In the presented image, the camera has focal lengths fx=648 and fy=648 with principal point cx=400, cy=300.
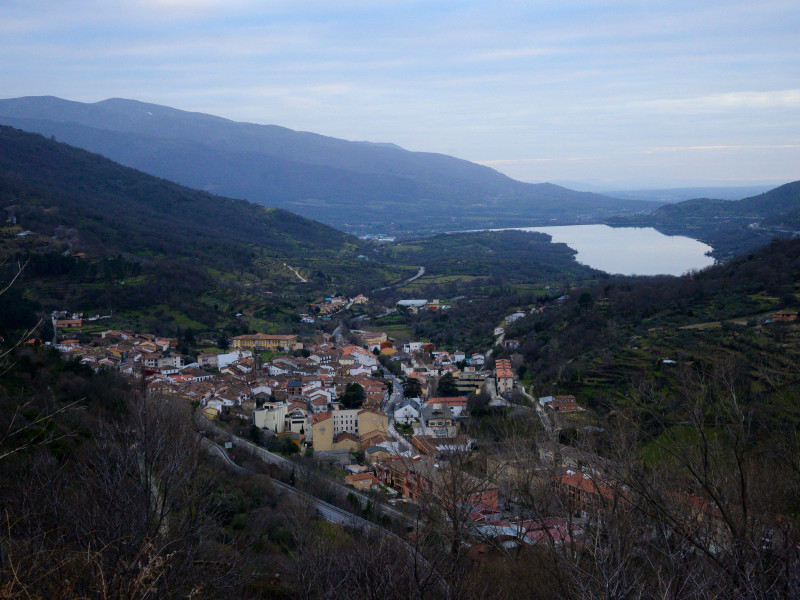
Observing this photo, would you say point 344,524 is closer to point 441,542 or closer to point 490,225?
point 441,542

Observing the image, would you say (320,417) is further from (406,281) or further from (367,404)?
(406,281)

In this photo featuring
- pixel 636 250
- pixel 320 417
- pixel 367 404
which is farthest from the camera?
pixel 636 250

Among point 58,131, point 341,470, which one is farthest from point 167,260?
point 58,131

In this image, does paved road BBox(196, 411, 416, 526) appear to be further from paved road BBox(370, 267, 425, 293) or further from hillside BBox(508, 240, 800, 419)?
paved road BBox(370, 267, 425, 293)

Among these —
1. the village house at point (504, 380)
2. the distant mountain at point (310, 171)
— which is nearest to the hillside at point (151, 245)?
the village house at point (504, 380)

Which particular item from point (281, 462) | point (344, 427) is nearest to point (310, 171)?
point (344, 427)

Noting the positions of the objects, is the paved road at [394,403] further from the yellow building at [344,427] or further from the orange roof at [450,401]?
the orange roof at [450,401]
